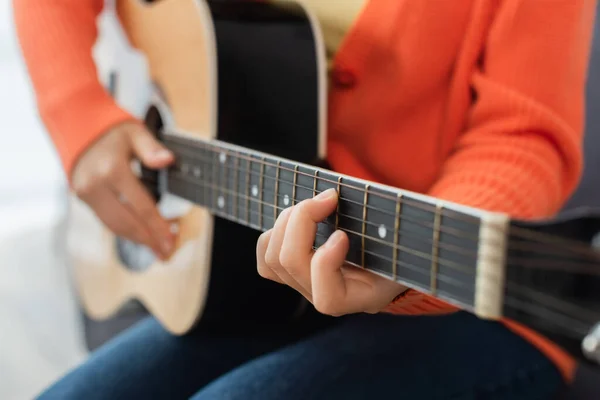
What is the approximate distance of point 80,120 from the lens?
2.27ft

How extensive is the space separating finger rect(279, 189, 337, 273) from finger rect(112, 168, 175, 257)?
0.28 meters

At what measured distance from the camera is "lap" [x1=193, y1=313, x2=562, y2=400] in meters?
0.54

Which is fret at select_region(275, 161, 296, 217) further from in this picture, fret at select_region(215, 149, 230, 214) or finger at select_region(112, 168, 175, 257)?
finger at select_region(112, 168, 175, 257)

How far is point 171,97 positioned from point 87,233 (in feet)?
1.20

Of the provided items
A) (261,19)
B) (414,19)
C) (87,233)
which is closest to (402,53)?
(414,19)

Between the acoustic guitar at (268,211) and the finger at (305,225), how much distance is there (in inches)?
0.4

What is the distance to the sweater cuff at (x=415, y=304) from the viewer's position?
1.51ft

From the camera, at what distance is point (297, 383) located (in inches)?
21.2

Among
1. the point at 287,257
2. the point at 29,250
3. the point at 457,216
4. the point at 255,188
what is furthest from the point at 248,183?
the point at 29,250

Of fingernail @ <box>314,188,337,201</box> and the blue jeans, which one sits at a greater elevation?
fingernail @ <box>314,188,337,201</box>

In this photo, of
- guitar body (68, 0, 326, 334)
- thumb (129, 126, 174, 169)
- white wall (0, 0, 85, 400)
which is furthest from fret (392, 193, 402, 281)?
white wall (0, 0, 85, 400)

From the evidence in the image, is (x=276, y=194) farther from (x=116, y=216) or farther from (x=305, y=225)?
(x=116, y=216)

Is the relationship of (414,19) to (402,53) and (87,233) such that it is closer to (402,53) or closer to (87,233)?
(402,53)

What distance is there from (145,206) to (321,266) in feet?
1.08
